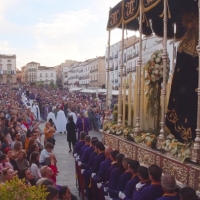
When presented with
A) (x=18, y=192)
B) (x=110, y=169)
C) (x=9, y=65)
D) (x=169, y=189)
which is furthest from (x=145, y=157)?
(x=9, y=65)

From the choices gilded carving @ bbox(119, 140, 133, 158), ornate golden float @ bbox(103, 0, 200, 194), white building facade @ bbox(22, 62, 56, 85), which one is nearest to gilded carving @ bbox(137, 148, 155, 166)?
ornate golden float @ bbox(103, 0, 200, 194)

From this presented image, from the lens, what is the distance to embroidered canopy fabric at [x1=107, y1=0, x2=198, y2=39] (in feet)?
23.9

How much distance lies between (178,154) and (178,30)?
4479 millimetres

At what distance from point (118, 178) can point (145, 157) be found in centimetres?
76

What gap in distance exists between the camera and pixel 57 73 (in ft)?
471

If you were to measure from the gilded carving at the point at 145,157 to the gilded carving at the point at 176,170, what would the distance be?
0.50 metres

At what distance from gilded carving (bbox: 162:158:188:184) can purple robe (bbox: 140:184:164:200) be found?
573mm

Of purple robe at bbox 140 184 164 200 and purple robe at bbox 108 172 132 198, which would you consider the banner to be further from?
purple robe at bbox 140 184 164 200

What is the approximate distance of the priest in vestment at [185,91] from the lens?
6414mm

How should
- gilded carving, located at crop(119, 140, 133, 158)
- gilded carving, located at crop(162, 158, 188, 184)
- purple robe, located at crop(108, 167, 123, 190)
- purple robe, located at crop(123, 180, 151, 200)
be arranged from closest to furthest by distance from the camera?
purple robe, located at crop(123, 180, 151, 200) < gilded carving, located at crop(162, 158, 188, 184) < purple robe, located at crop(108, 167, 123, 190) < gilded carving, located at crop(119, 140, 133, 158)

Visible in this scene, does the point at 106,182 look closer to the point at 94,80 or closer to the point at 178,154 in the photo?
the point at 178,154

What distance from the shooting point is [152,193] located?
4723 millimetres

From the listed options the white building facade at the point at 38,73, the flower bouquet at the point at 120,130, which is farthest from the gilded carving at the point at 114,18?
the white building facade at the point at 38,73

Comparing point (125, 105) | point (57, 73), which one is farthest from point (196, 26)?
point (57, 73)
